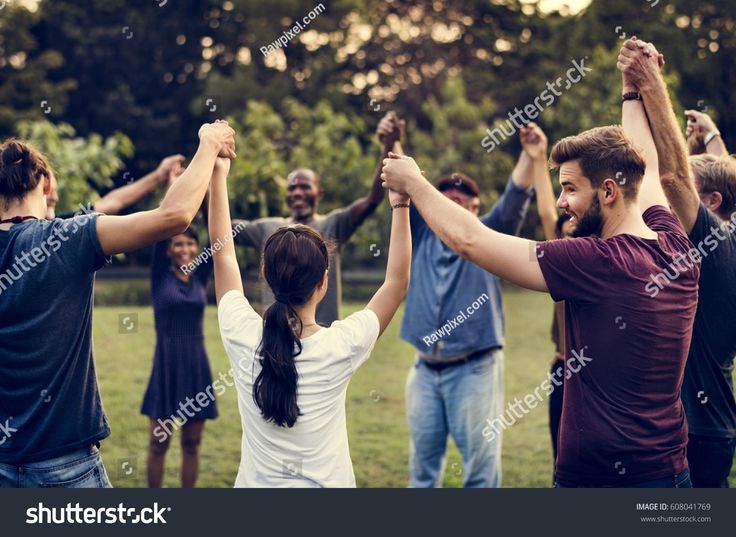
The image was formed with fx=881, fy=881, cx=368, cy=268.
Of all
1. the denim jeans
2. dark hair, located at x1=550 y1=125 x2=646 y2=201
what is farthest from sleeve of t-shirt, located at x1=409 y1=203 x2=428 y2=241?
the denim jeans

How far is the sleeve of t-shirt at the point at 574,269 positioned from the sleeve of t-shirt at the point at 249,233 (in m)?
2.98

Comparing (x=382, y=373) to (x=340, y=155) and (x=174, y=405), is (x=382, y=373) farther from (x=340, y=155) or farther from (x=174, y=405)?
(x=340, y=155)

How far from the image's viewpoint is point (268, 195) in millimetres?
11453

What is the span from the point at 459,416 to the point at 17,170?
10.2 ft

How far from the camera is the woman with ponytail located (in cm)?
283

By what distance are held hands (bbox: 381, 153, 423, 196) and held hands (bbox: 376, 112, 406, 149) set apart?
1.49 meters

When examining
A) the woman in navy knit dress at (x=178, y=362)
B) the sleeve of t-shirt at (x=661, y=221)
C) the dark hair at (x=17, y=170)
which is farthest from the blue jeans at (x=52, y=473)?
the woman in navy knit dress at (x=178, y=362)

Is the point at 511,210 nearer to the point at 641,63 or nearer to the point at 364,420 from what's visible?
the point at 641,63

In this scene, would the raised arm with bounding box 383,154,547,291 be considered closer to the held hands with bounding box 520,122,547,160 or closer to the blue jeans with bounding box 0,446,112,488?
the blue jeans with bounding box 0,446,112,488

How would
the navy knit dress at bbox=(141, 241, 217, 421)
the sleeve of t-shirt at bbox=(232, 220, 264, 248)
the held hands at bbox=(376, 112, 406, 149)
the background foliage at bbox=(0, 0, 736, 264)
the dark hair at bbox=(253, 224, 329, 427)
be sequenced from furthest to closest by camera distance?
1. the background foliage at bbox=(0, 0, 736, 264)
2. the navy knit dress at bbox=(141, 241, 217, 421)
3. the sleeve of t-shirt at bbox=(232, 220, 264, 248)
4. the held hands at bbox=(376, 112, 406, 149)
5. the dark hair at bbox=(253, 224, 329, 427)

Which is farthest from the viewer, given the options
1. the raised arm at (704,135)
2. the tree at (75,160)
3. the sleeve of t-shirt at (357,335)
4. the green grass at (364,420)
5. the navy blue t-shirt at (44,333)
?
the tree at (75,160)

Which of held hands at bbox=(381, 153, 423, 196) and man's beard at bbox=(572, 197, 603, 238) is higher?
held hands at bbox=(381, 153, 423, 196)

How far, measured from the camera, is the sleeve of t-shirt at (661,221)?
3096mm

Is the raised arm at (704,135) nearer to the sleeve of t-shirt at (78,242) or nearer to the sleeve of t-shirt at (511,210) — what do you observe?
the sleeve of t-shirt at (511,210)
